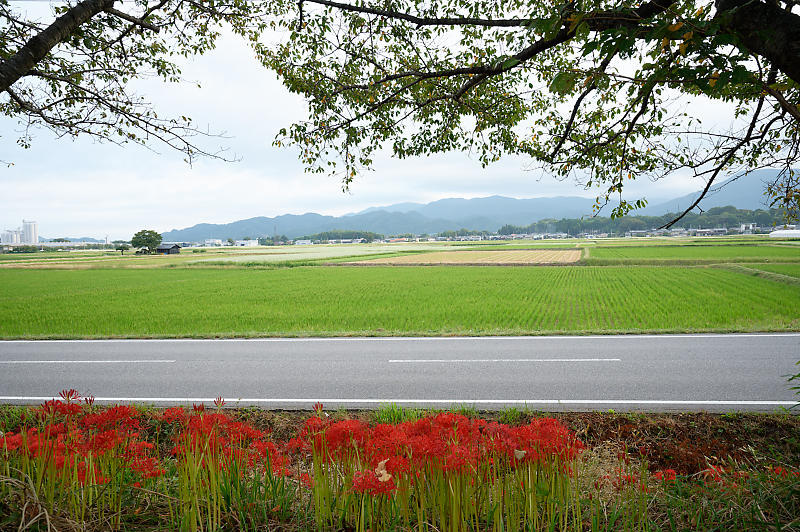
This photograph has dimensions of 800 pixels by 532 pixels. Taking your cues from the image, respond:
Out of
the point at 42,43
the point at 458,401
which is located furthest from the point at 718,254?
the point at 42,43

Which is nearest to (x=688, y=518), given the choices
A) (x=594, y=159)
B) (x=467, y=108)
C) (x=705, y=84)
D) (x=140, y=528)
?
(x=705, y=84)

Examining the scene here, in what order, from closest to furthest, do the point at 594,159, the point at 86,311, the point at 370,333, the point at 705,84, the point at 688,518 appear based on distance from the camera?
the point at 688,518 < the point at 705,84 < the point at 594,159 < the point at 370,333 < the point at 86,311

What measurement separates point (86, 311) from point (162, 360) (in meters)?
11.8

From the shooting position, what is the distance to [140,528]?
2387 mm

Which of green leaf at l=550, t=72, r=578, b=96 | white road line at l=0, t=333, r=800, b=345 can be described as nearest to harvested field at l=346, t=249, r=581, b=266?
white road line at l=0, t=333, r=800, b=345

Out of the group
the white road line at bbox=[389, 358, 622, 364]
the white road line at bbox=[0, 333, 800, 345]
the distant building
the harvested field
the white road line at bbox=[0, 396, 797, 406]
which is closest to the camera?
the white road line at bbox=[0, 396, 797, 406]

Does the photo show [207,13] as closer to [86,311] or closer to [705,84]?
[705,84]

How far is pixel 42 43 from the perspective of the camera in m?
3.95

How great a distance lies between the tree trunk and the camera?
3.75 m

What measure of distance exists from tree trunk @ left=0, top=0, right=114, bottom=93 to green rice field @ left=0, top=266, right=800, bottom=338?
29.4 ft

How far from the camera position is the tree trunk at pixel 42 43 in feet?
12.3

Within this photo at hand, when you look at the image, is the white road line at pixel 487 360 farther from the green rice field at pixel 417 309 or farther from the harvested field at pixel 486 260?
the harvested field at pixel 486 260

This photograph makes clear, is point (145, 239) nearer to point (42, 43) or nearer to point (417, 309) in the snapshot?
point (417, 309)

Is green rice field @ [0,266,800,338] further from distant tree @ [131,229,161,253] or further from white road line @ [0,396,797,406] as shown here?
distant tree @ [131,229,161,253]
